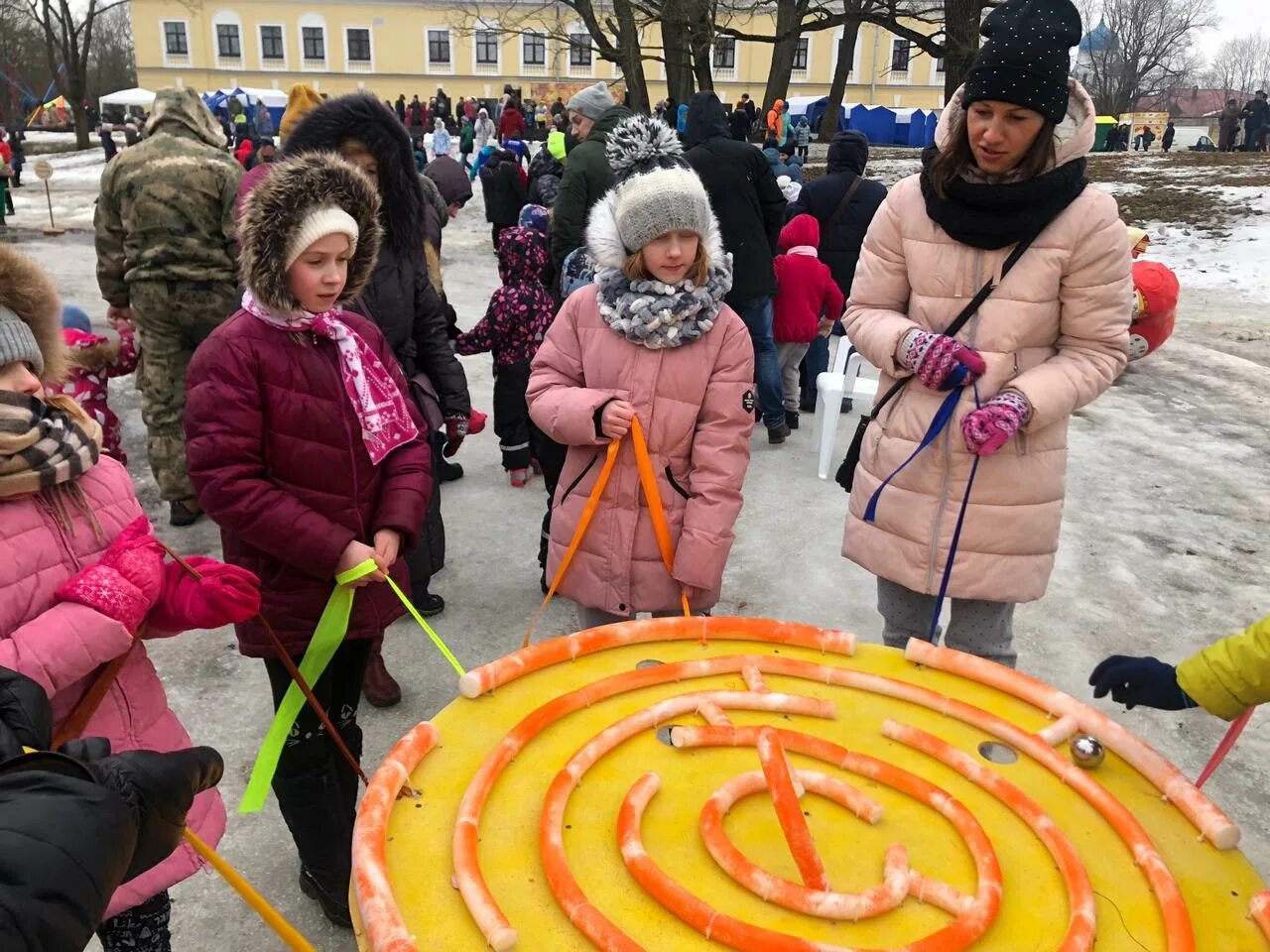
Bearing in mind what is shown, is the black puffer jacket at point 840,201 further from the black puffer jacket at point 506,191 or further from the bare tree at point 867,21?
the bare tree at point 867,21

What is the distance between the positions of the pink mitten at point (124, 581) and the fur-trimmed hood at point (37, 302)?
1.14 feet

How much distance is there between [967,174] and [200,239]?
3.50 metres

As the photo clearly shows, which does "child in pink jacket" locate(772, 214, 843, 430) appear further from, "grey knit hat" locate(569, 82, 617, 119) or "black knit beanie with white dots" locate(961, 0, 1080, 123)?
"black knit beanie with white dots" locate(961, 0, 1080, 123)

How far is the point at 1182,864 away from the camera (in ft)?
4.60

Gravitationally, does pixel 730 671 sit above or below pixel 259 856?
above

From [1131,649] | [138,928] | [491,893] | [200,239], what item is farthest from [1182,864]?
[200,239]

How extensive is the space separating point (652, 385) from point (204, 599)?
1.25 m

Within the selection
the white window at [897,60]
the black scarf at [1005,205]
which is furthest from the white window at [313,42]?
the black scarf at [1005,205]

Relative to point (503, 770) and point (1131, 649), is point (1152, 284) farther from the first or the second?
point (503, 770)

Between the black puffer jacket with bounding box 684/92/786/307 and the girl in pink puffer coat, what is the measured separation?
9.95 ft

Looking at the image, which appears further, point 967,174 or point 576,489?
point 576,489

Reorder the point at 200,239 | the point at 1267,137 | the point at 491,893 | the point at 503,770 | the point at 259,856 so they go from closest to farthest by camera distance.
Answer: the point at 491,893
the point at 503,770
the point at 259,856
the point at 200,239
the point at 1267,137

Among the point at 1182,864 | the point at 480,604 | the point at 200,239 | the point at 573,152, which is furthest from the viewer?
the point at 573,152

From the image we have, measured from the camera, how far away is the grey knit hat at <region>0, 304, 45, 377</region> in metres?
1.62
